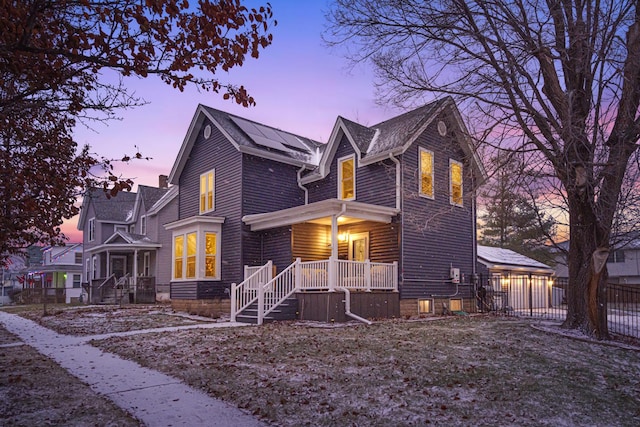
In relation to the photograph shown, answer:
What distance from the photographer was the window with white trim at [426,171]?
709 inches

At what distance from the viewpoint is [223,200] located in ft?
66.3

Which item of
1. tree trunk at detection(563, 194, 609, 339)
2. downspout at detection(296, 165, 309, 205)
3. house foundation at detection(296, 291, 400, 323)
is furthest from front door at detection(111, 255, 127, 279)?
tree trunk at detection(563, 194, 609, 339)

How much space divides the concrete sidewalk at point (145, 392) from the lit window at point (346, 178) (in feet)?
36.4

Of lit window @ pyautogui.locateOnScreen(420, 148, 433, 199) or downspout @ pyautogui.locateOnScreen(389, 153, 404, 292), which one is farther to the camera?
lit window @ pyautogui.locateOnScreen(420, 148, 433, 199)

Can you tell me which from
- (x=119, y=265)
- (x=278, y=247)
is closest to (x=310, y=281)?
(x=278, y=247)

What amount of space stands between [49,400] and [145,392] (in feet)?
3.67

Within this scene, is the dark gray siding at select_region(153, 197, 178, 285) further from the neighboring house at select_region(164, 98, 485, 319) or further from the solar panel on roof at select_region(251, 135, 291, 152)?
the solar panel on roof at select_region(251, 135, 291, 152)

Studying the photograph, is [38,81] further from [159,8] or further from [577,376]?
[577,376]

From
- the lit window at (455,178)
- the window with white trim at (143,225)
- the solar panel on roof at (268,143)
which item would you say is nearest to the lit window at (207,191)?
the solar panel on roof at (268,143)

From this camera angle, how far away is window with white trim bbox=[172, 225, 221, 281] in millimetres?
19297

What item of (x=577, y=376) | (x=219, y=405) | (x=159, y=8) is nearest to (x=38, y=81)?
(x=159, y=8)

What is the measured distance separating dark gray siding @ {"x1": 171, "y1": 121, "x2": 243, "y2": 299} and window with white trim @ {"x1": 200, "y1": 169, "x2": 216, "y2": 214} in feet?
0.77

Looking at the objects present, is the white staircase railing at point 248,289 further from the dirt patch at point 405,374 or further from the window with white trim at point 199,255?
the dirt patch at point 405,374

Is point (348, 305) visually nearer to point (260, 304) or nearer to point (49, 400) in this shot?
point (260, 304)
